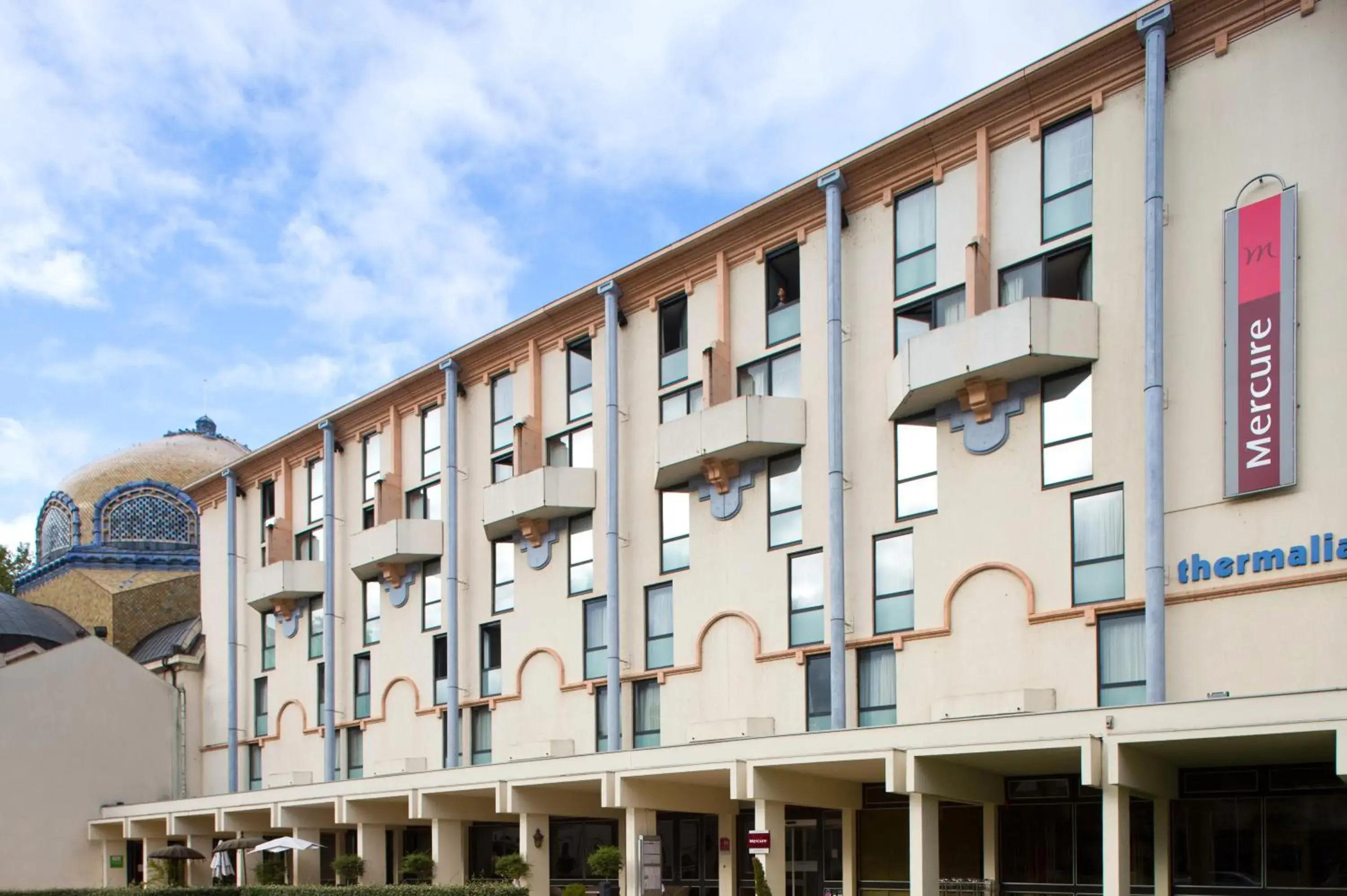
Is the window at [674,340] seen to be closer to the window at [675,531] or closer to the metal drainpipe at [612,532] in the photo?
the metal drainpipe at [612,532]

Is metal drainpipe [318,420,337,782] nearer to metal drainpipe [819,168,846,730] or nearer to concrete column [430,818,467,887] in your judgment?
concrete column [430,818,467,887]

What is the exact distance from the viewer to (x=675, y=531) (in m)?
32.0

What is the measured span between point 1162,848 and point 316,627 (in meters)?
28.0

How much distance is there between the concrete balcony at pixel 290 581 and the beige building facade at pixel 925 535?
12.1 feet

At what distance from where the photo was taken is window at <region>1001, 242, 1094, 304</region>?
2505cm

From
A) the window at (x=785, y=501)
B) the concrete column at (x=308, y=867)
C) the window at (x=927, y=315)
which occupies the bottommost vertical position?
the concrete column at (x=308, y=867)

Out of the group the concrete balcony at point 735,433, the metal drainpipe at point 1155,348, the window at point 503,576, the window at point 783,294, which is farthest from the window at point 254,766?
the metal drainpipe at point 1155,348

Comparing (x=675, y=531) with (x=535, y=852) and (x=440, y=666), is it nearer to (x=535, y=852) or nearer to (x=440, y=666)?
(x=535, y=852)

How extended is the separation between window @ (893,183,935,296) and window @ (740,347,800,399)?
308cm

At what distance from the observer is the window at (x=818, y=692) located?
28062mm

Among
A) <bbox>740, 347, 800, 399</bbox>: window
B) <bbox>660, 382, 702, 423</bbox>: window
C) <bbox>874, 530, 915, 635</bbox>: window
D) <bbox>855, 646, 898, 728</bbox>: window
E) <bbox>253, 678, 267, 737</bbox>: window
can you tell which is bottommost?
<bbox>253, 678, 267, 737</bbox>: window

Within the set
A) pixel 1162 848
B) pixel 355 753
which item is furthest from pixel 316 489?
pixel 1162 848

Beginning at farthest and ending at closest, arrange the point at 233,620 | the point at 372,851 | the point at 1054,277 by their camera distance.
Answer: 1. the point at 233,620
2. the point at 372,851
3. the point at 1054,277

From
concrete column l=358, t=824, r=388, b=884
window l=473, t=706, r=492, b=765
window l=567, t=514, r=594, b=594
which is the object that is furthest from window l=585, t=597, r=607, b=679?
concrete column l=358, t=824, r=388, b=884
